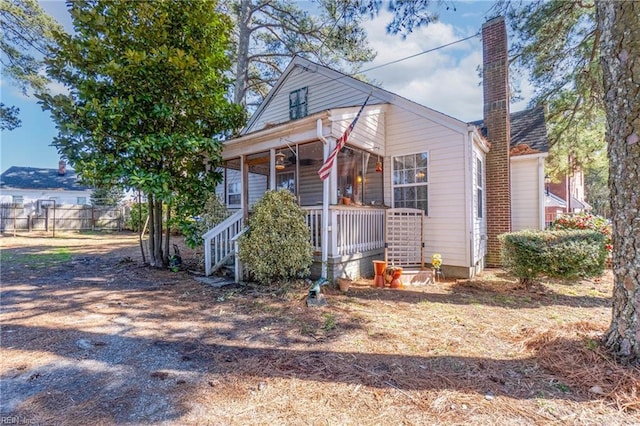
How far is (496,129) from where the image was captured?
8516 millimetres

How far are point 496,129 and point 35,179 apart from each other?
3399 cm

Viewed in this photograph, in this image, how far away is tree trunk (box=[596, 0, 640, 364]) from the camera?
108 inches

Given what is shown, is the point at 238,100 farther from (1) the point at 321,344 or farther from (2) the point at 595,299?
(2) the point at 595,299

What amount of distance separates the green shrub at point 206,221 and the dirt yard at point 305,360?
84.6 inches

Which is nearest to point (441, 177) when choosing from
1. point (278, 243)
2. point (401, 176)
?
point (401, 176)

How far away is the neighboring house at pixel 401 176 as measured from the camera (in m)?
6.27

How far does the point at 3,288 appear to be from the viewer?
5.64m

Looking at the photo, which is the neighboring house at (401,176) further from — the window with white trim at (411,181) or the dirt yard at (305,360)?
the dirt yard at (305,360)

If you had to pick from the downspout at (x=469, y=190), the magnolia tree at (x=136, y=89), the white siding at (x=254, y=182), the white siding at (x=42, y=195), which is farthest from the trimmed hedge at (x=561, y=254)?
the white siding at (x=42, y=195)

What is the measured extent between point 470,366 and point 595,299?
4186 millimetres

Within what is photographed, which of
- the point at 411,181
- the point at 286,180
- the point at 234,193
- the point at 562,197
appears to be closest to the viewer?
the point at 411,181

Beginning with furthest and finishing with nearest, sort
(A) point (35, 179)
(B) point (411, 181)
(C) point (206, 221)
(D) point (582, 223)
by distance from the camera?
1. (A) point (35, 179)
2. (D) point (582, 223)
3. (B) point (411, 181)
4. (C) point (206, 221)

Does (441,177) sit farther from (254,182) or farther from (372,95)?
(254,182)

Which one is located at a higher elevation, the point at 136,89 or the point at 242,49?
the point at 242,49
